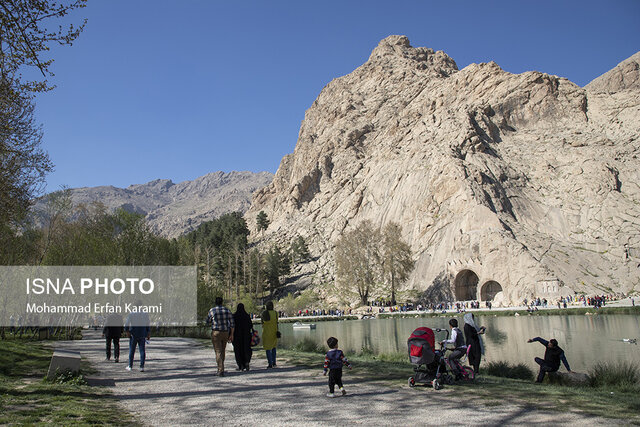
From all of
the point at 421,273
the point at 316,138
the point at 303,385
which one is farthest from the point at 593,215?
the point at 316,138

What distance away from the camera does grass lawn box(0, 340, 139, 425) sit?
21.5 feet

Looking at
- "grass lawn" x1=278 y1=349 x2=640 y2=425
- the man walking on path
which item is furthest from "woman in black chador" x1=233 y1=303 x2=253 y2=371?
"grass lawn" x1=278 y1=349 x2=640 y2=425

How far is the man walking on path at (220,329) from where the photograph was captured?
36.3ft

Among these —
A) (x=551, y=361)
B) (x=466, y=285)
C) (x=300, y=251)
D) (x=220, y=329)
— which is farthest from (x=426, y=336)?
(x=300, y=251)

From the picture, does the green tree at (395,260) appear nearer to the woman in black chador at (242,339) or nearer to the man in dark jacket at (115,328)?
the man in dark jacket at (115,328)

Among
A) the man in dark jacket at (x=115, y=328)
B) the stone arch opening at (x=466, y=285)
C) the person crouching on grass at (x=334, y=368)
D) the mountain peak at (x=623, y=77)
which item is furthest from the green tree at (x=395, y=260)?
the mountain peak at (x=623, y=77)

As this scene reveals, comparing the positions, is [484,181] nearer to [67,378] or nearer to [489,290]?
[489,290]

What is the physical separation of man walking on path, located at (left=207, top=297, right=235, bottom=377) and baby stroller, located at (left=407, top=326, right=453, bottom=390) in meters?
4.87

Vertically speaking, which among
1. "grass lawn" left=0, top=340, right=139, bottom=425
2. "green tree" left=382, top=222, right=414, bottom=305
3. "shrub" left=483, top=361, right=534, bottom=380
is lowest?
"shrub" left=483, top=361, right=534, bottom=380

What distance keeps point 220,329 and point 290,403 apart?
4.00 m

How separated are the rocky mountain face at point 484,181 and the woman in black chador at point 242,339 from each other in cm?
4777

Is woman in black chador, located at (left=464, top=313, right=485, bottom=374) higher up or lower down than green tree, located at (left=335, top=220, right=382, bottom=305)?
lower down

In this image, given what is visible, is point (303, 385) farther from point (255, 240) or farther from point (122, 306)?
point (255, 240)

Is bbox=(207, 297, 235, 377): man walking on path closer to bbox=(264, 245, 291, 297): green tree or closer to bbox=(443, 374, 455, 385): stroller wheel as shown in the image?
bbox=(443, 374, 455, 385): stroller wheel
